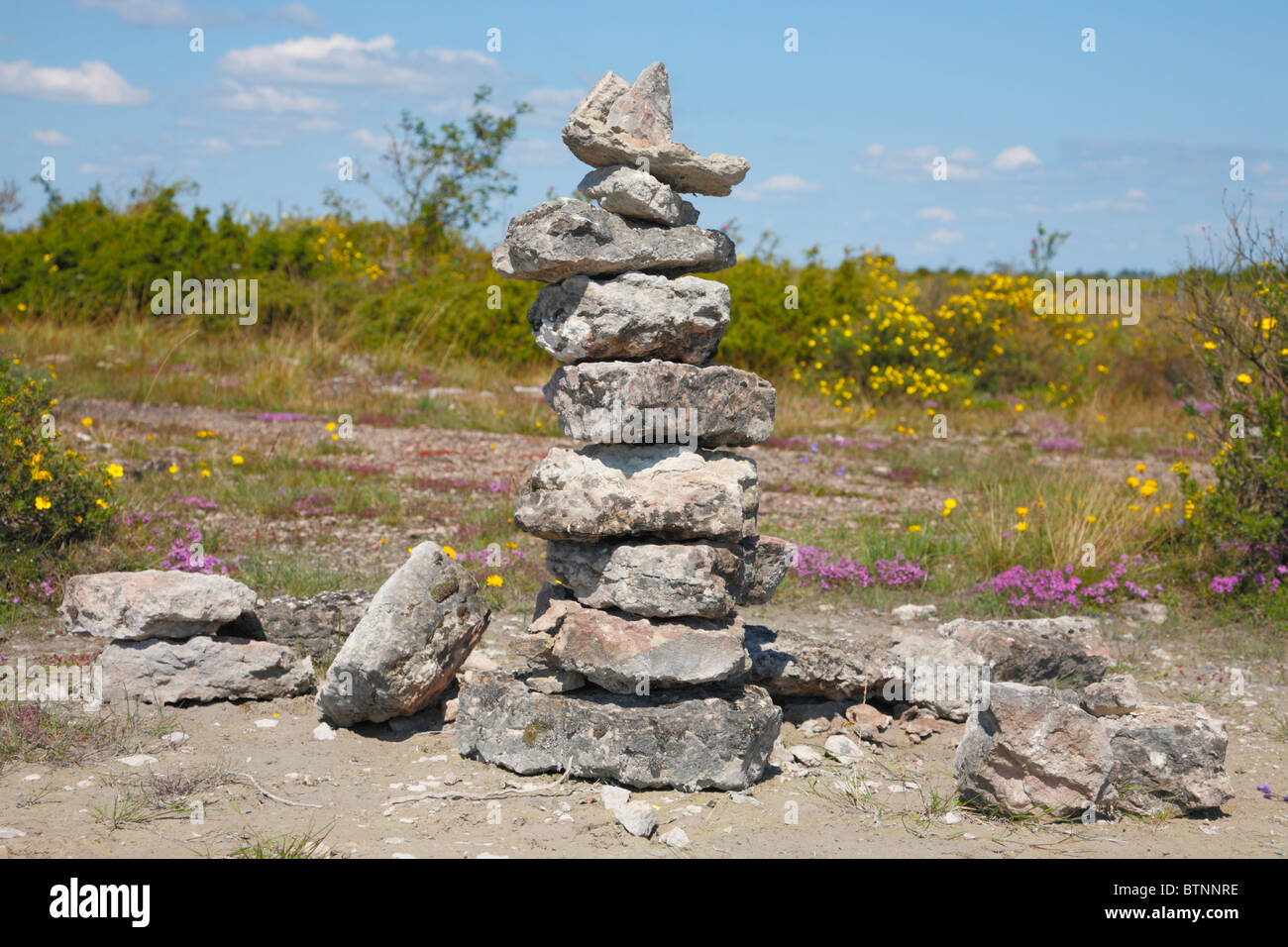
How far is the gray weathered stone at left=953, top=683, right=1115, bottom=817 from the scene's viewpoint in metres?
4.79

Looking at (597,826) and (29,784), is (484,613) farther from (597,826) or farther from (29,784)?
(29,784)

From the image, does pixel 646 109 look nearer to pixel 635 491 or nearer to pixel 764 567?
pixel 635 491

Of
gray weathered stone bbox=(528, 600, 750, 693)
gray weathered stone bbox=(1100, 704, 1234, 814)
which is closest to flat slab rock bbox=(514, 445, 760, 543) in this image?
gray weathered stone bbox=(528, 600, 750, 693)

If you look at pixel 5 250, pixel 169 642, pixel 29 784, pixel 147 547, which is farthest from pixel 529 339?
pixel 29 784

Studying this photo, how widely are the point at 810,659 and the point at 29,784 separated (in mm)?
3948

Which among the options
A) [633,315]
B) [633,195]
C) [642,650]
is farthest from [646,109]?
[642,650]

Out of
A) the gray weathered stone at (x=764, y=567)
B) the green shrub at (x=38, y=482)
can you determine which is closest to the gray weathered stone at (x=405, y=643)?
the gray weathered stone at (x=764, y=567)

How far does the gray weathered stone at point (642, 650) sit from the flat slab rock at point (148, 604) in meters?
1.94

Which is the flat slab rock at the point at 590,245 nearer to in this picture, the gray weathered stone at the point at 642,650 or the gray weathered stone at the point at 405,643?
the gray weathered stone at the point at 405,643

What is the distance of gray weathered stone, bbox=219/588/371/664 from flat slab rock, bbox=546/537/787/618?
1.95 metres

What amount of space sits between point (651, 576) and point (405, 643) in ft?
4.43

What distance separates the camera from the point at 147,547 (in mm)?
7840

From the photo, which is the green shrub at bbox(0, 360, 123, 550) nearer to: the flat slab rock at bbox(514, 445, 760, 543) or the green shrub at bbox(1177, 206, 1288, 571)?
the flat slab rock at bbox(514, 445, 760, 543)

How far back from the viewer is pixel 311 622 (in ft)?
21.8
